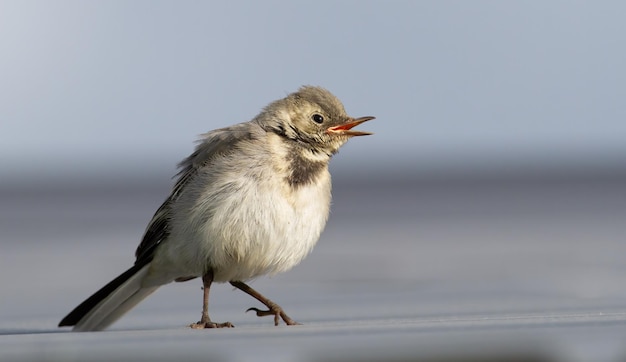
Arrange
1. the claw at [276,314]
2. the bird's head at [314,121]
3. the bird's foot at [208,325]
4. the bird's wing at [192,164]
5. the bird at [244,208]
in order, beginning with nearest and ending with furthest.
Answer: the bird's foot at [208,325] → the bird at [244,208] → the claw at [276,314] → the bird's wing at [192,164] → the bird's head at [314,121]

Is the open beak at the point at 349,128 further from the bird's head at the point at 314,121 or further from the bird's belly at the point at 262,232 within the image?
the bird's belly at the point at 262,232

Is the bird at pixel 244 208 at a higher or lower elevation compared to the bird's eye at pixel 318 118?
lower

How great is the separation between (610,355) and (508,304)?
3.43 meters

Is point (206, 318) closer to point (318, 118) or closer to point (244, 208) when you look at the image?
point (244, 208)

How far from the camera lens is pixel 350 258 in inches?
625

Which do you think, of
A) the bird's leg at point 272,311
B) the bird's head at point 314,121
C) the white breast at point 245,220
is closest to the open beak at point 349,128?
the bird's head at point 314,121

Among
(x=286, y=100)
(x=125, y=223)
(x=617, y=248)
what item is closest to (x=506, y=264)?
(x=617, y=248)

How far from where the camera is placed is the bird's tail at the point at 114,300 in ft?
34.1

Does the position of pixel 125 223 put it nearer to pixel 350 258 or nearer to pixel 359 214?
pixel 359 214

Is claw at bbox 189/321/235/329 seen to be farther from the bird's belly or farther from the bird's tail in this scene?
the bird's tail

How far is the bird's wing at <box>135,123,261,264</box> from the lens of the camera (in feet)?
33.4

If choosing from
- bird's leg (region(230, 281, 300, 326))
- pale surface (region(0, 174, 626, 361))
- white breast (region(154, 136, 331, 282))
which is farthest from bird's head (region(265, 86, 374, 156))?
pale surface (region(0, 174, 626, 361))

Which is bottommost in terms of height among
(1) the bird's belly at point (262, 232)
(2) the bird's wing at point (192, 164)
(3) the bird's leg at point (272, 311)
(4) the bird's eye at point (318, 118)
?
(3) the bird's leg at point (272, 311)

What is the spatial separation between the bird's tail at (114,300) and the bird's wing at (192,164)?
5.6 inches
